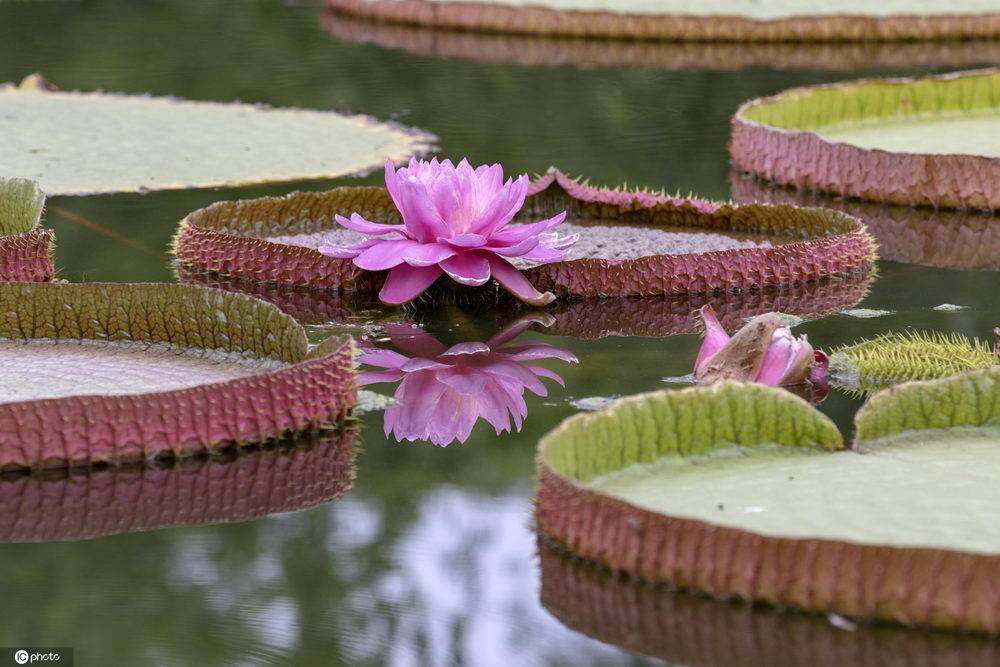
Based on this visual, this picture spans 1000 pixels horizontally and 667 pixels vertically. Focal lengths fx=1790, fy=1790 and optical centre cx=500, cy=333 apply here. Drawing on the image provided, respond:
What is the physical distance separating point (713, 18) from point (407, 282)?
18.4 feet

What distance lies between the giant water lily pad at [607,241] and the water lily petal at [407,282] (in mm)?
219

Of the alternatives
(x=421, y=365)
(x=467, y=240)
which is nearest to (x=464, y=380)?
(x=421, y=365)

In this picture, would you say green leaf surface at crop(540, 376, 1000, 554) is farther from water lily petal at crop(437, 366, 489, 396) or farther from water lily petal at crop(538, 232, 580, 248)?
water lily petal at crop(538, 232, 580, 248)

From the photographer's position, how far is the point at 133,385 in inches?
126

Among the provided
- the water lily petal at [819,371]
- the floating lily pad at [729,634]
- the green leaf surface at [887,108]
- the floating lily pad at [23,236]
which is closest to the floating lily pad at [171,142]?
the floating lily pad at [23,236]

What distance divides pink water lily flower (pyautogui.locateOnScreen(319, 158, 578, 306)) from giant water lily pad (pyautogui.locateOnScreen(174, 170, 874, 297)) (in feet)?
0.69

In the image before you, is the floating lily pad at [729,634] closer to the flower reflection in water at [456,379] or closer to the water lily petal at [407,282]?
the flower reflection in water at [456,379]

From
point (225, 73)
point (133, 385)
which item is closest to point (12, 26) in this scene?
point (225, 73)

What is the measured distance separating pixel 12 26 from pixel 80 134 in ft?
12.3

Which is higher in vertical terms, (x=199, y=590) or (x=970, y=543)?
(x=970, y=543)

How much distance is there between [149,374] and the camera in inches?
129

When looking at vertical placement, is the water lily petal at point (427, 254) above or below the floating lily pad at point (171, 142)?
above

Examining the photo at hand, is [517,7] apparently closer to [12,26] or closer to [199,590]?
[12,26]

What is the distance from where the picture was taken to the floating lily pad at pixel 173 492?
2.73 metres
